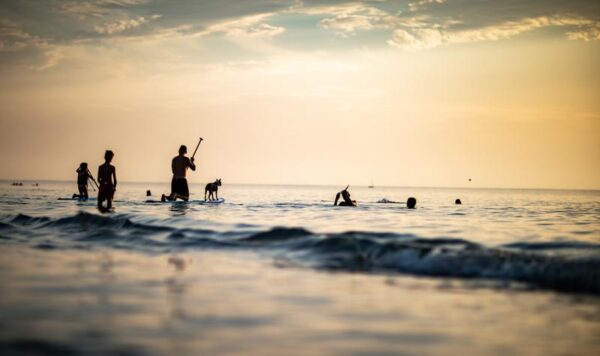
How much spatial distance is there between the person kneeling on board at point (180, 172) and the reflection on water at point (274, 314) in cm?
1806

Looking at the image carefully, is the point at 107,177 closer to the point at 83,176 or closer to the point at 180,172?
the point at 180,172

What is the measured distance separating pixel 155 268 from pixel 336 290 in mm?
3090

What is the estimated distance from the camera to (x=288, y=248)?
11.3m

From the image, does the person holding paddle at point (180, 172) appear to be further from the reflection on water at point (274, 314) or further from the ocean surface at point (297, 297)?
the reflection on water at point (274, 314)

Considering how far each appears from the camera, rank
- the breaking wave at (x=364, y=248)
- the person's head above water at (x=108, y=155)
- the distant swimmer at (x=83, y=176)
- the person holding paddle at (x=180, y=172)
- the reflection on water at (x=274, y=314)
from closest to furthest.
Answer: the reflection on water at (x=274, y=314) < the breaking wave at (x=364, y=248) < the person's head above water at (x=108, y=155) < the person holding paddle at (x=180, y=172) < the distant swimmer at (x=83, y=176)

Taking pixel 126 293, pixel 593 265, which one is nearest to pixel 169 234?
pixel 126 293

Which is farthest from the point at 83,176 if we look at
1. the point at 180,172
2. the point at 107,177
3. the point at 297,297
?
the point at 297,297

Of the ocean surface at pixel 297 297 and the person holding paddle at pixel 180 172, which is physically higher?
the person holding paddle at pixel 180 172

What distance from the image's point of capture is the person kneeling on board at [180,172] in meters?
26.3

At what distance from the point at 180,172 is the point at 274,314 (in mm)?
22056

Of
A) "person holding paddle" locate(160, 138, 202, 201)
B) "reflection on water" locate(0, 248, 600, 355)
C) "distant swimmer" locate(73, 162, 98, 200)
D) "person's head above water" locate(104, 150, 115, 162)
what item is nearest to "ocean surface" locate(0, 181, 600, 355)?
"reflection on water" locate(0, 248, 600, 355)

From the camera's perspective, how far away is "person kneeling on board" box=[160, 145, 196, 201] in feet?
86.2

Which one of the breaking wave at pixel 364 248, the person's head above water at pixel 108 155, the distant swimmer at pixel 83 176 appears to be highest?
the person's head above water at pixel 108 155

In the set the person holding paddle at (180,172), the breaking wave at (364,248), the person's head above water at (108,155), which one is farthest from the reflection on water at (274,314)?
the person holding paddle at (180,172)
